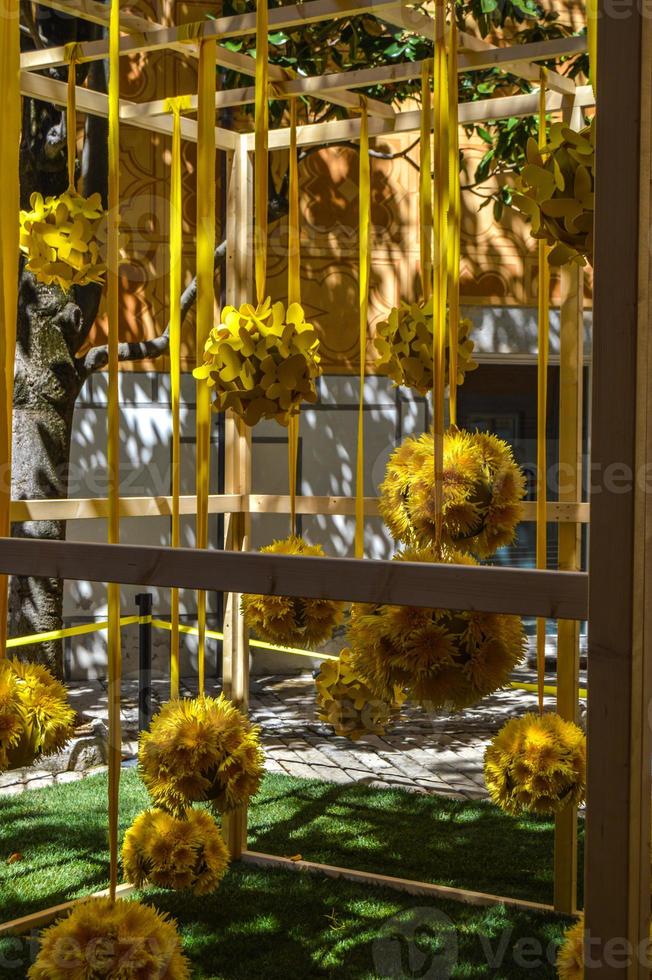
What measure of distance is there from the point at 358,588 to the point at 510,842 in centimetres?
317

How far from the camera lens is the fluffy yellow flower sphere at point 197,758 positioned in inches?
87.0

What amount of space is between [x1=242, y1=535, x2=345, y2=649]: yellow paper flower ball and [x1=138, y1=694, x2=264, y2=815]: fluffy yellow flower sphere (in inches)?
17.5

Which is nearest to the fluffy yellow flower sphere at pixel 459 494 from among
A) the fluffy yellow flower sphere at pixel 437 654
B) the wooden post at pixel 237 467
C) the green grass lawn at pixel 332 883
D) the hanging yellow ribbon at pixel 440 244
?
the hanging yellow ribbon at pixel 440 244

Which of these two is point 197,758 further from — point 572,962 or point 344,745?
point 344,745

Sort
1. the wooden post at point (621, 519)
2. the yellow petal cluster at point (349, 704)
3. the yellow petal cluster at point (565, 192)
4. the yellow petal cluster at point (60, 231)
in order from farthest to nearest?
1. the yellow petal cluster at point (60, 231)
2. the yellow petal cluster at point (349, 704)
3. the yellow petal cluster at point (565, 192)
4. the wooden post at point (621, 519)

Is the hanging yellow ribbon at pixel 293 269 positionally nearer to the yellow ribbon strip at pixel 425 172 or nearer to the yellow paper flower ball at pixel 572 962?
the yellow ribbon strip at pixel 425 172

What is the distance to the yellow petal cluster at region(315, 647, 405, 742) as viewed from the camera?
2725 mm

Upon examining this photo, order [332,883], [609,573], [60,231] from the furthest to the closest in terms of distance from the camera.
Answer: [332,883], [60,231], [609,573]

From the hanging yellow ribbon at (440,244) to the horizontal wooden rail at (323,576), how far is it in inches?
19.4

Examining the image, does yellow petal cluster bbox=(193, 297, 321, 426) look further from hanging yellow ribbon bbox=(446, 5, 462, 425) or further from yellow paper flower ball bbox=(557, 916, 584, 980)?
yellow paper flower ball bbox=(557, 916, 584, 980)

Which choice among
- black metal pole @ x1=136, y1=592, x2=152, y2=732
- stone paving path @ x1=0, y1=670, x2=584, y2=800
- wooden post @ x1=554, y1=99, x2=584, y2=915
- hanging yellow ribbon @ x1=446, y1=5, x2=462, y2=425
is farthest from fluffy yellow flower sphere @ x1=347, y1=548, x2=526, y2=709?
stone paving path @ x1=0, y1=670, x2=584, y2=800

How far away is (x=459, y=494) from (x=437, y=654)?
44 cm

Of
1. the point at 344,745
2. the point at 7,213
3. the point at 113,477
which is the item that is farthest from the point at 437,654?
the point at 344,745

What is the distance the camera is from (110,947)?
2043mm
